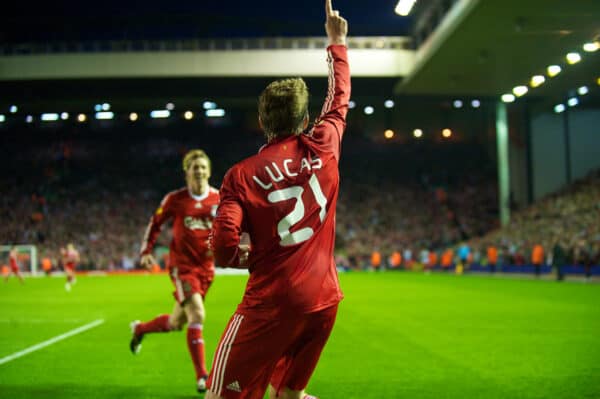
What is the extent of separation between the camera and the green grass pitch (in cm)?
687

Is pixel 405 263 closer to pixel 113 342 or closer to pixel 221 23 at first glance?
pixel 221 23

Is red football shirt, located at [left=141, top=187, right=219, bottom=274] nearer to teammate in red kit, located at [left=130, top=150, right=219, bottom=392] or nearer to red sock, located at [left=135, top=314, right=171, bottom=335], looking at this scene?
teammate in red kit, located at [left=130, top=150, right=219, bottom=392]

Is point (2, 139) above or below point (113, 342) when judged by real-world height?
above

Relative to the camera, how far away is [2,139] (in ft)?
173

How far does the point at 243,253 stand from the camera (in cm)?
306

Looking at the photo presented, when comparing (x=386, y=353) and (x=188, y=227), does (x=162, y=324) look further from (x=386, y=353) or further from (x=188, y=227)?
(x=386, y=353)

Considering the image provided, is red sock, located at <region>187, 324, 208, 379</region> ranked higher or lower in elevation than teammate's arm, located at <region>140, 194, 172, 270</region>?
lower

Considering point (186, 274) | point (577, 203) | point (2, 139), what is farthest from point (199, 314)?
point (2, 139)

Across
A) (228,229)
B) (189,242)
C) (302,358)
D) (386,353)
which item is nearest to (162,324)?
(189,242)

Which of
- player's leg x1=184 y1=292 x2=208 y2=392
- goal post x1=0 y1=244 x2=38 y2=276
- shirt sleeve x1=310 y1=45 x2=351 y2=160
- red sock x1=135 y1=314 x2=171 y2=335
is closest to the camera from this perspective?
shirt sleeve x1=310 y1=45 x2=351 y2=160

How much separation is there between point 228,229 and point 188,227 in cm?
469

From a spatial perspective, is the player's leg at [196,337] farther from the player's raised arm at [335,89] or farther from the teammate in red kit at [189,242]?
the player's raised arm at [335,89]

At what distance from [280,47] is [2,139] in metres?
26.8

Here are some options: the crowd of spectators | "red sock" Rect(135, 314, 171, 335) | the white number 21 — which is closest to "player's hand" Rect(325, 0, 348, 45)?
the white number 21
